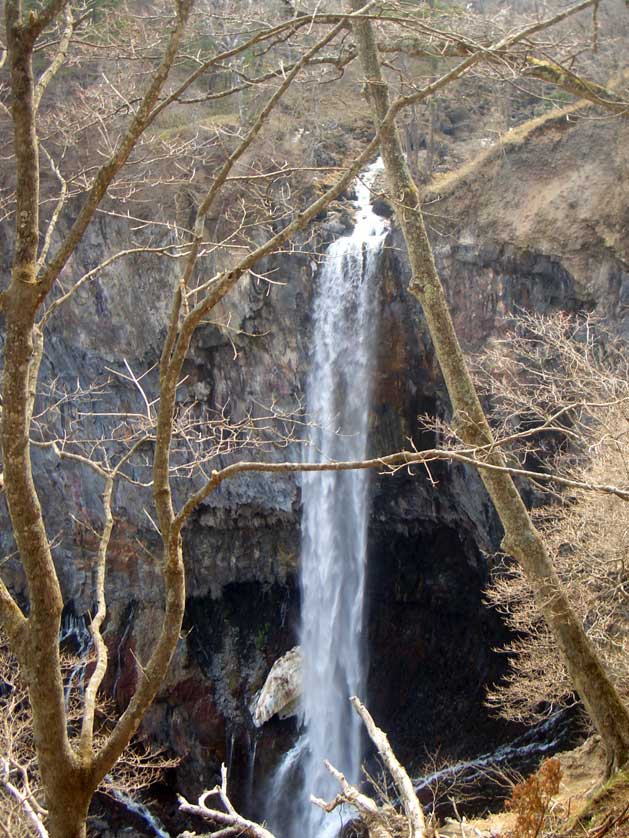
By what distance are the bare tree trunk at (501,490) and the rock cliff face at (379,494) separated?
7.39 metres

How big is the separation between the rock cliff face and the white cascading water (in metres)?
0.41

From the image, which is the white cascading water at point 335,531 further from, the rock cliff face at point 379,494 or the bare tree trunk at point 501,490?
the bare tree trunk at point 501,490

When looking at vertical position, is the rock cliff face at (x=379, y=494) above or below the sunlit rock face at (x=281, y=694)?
above

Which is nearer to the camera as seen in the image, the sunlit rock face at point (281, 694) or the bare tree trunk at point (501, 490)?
the bare tree trunk at point (501, 490)

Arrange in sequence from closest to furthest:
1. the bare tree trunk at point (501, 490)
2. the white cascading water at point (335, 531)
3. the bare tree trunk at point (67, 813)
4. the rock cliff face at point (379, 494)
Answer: the bare tree trunk at point (67, 813) → the bare tree trunk at point (501, 490) → the rock cliff face at point (379, 494) → the white cascading water at point (335, 531)

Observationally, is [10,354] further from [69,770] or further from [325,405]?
[325,405]

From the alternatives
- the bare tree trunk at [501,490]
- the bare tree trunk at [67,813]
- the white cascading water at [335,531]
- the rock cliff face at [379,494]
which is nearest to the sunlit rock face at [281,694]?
the white cascading water at [335,531]

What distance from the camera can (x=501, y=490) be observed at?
5082 mm

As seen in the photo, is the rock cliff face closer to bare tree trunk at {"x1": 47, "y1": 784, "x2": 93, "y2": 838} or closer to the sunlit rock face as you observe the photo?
the sunlit rock face

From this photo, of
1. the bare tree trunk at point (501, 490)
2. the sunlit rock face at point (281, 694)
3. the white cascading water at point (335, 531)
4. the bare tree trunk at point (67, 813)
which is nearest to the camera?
the bare tree trunk at point (67, 813)

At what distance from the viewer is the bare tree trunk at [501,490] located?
4.86 metres

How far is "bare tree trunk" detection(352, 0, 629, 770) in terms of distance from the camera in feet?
15.9

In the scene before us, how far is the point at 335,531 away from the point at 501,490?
1030 cm

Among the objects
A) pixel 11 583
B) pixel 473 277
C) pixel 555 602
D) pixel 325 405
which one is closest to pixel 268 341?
pixel 325 405
